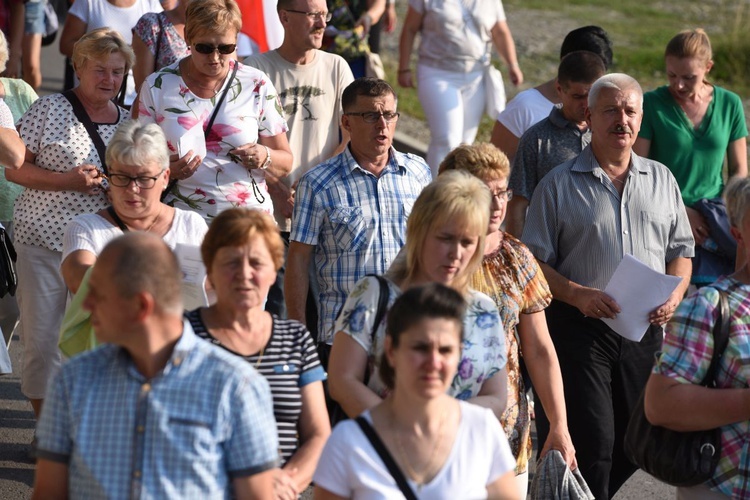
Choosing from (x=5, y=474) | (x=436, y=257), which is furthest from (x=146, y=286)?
(x=5, y=474)

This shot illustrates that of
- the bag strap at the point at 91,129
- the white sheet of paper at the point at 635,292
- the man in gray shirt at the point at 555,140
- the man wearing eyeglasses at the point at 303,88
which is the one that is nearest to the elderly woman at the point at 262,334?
the white sheet of paper at the point at 635,292

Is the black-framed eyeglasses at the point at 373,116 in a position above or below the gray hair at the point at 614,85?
below

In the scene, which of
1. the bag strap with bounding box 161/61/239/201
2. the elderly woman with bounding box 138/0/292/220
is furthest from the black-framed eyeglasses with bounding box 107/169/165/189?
the bag strap with bounding box 161/61/239/201

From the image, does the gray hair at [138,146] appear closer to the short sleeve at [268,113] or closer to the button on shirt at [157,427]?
the short sleeve at [268,113]

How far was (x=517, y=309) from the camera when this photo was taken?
485 centimetres

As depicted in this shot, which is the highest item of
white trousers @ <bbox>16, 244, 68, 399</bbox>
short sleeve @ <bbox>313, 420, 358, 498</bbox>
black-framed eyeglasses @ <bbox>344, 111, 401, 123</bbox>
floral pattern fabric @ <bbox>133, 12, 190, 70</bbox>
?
black-framed eyeglasses @ <bbox>344, 111, 401, 123</bbox>

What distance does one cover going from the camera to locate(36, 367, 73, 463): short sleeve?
3393mm

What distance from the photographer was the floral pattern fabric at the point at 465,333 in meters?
4.20

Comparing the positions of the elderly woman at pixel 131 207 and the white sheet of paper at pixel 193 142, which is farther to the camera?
the white sheet of paper at pixel 193 142

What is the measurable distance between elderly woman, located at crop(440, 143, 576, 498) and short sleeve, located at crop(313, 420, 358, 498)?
1.32m

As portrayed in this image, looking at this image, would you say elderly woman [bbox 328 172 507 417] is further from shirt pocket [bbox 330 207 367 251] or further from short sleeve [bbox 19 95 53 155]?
short sleeve [bbox 19 95 53 155]

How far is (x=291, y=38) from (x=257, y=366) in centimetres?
336

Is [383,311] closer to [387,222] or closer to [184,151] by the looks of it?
[387,222]

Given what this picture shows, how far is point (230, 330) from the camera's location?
158 inches
